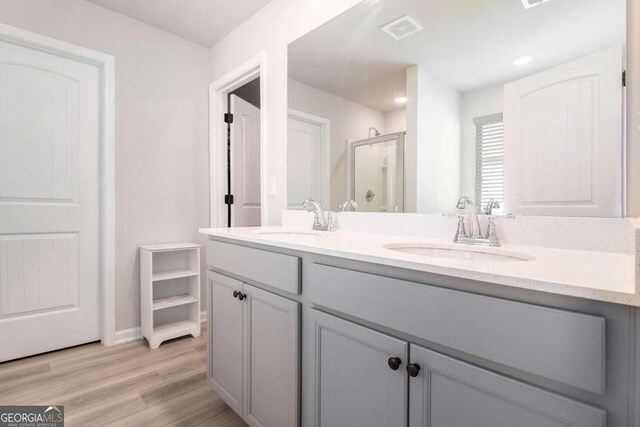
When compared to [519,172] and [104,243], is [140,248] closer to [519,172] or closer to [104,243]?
[104,243]

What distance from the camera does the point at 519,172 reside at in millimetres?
1068

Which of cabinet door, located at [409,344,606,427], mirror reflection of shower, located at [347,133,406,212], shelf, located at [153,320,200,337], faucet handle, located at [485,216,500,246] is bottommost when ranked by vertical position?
shelf, located at [153,320,200,337]

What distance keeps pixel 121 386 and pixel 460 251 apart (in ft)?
6.39

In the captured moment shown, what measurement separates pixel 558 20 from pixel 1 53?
9.64 ft

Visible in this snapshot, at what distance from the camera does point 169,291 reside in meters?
2.54

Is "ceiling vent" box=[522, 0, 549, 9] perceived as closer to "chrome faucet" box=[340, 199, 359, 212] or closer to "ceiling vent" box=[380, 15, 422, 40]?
"ceiling vent" box=[380, 15, 422, 40]

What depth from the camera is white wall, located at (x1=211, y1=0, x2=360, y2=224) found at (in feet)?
6.21

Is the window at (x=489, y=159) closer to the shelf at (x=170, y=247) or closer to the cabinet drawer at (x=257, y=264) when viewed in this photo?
the cabinet drawer at (x=257, y=264)

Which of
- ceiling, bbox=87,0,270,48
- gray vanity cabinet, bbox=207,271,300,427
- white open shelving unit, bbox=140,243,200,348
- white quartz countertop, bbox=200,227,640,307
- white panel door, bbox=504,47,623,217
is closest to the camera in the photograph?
white quartz countertop, bbox=200,227,640,307

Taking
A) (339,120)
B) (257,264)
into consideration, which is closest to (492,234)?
(257,264)

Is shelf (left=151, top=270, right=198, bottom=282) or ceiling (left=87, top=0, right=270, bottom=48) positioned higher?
ceiling (left=87, top=0, right=270, bottom=48)

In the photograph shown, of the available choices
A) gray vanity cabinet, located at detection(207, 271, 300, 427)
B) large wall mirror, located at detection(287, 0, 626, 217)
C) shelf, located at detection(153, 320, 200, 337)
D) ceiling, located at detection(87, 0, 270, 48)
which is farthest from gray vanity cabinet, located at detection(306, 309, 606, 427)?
ceiling, located at detection(87, 0, 270, 48)

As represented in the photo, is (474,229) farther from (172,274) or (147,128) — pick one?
(147,128)

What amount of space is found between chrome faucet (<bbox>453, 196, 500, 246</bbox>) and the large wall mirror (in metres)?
0.04
